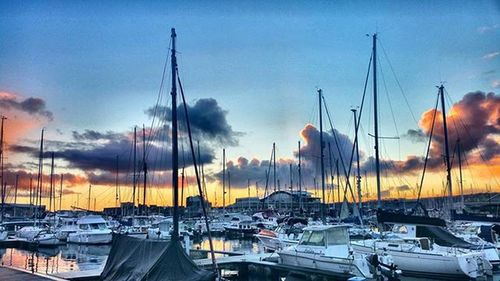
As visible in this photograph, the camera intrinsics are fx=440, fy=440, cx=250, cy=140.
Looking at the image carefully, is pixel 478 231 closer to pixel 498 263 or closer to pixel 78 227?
pixel 498 263

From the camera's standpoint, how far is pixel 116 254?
1880cm

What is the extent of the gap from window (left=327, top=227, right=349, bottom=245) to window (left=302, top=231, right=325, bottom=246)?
368mm

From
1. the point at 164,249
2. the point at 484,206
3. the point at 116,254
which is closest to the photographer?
the point at 164,249

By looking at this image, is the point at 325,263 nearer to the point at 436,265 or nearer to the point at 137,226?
the point at 436,265

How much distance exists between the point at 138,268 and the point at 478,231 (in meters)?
28.8

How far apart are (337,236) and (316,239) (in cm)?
114

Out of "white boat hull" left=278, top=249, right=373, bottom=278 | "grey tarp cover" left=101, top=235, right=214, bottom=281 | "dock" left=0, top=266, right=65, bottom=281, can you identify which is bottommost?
"white boat hull" left=278, top=249, right=373, bottom=278

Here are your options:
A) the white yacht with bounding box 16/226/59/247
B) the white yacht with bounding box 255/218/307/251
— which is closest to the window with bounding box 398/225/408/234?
the white yacht with bounding box 255/218/307/251

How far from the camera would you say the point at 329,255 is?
72.3 ft

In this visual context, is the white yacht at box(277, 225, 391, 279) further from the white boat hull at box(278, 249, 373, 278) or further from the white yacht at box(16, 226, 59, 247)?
the white yacht at box(16, 226, 59, 247)

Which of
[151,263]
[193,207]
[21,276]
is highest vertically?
[193,207]

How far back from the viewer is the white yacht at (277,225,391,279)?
66.5 ft

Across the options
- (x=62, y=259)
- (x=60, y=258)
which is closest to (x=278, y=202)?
(x=60, y=258)

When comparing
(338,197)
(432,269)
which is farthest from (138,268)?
(338,197)
